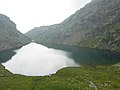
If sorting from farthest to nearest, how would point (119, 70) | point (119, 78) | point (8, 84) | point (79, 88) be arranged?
point (119, 70) → point (119, 78) → point (8, 84) → point (79, 88)

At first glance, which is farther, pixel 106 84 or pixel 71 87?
pixel 106 84

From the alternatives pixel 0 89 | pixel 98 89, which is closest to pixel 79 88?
pixel 98 89

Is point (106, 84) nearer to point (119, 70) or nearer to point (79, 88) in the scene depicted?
point (79, 88)

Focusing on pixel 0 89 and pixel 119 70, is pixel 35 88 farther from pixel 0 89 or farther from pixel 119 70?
pixel 119 70

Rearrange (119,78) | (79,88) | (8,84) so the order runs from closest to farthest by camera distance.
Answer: (79,88), (8,84), (119,78)

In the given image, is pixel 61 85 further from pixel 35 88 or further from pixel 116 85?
pixel 116 85

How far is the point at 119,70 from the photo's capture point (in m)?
100

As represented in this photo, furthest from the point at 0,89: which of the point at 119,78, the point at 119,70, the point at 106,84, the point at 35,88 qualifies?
the point at 119,70

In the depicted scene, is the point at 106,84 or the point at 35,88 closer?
the point at 35,88

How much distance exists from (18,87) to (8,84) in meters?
5.77

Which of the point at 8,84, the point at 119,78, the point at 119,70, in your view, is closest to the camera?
the point at 8,84

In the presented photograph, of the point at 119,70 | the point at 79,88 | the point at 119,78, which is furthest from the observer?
the point at 119,70

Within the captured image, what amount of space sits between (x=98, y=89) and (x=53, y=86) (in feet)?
45.5

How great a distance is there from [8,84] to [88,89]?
2633 cm
